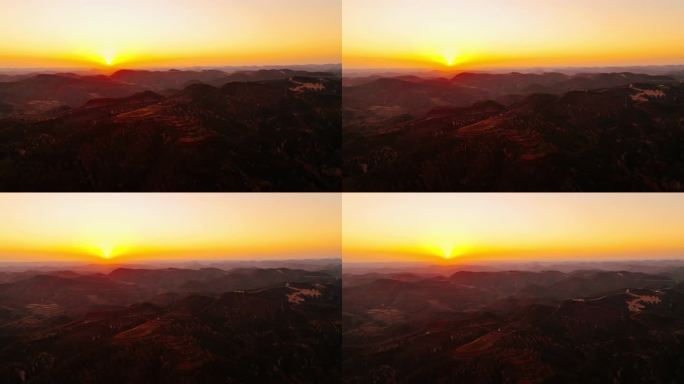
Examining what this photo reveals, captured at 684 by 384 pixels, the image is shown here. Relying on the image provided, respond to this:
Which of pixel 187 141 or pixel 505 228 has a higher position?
pixel 187 141

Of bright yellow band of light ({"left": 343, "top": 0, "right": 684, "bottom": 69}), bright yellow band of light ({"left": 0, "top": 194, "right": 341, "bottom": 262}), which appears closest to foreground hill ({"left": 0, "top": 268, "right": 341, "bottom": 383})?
bright yellow band of light ({"left": 0, "top": 194, "right": 341, "bottom": 262})

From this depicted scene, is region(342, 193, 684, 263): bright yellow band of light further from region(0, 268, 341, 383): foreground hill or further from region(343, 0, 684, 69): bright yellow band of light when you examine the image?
region(343, 0, 684, 69): bright yellow band of light

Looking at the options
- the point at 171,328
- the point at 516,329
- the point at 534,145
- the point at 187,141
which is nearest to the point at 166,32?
the point at 187,141

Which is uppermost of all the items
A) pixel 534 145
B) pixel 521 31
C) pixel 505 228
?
pixel 521 31

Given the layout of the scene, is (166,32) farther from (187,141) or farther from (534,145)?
(534,145)

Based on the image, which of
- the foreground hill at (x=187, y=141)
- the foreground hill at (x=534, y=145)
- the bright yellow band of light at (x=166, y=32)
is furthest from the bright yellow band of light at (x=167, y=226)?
the bright yellow band of light at (x=166, y=32)

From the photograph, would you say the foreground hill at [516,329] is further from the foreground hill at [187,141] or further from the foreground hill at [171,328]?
the foreground hill at [187,141]
